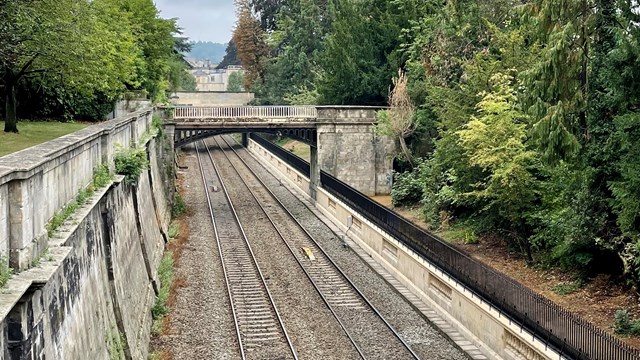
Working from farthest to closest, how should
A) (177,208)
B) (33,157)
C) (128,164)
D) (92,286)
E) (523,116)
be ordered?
(177,208) < (523,116) < (128,164) < (92,286) < (33,157)

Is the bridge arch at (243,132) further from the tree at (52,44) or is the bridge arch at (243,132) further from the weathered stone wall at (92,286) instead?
the weathered stone wall at (92,286)

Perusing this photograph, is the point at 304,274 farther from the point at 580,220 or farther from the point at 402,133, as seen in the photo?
the point at 402,133

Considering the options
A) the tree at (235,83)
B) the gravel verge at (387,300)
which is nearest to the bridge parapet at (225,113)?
the gravel verge at (387,300)

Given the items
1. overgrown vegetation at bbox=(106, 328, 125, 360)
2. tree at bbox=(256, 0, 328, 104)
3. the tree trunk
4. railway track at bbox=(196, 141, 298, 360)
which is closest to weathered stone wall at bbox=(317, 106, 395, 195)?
railway track at bbox=(196, 141, 298, 360)

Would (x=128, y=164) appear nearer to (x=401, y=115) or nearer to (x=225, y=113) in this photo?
(x=225, y=113)

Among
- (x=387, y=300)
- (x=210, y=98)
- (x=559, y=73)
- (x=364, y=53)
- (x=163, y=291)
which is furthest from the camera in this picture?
(x=210, y=98)

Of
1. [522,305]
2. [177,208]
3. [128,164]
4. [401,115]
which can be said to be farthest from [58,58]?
[401,115]

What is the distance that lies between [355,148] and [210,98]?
222ft

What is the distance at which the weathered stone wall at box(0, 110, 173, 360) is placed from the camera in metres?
8.37

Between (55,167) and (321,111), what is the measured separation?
3342 centimetres

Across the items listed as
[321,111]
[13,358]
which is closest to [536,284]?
[13,358]

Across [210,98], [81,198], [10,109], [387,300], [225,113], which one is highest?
[210,98]

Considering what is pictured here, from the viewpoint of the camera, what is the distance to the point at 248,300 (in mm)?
23812

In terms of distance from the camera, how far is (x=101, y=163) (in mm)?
16797
